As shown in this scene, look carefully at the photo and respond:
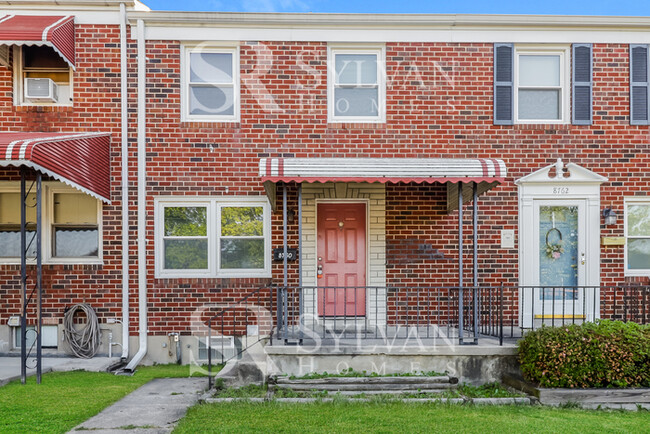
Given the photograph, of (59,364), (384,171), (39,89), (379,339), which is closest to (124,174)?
(39,89)

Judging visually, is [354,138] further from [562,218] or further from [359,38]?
[562,218]

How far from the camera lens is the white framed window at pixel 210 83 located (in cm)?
868

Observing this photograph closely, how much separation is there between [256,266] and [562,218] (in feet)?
17.4

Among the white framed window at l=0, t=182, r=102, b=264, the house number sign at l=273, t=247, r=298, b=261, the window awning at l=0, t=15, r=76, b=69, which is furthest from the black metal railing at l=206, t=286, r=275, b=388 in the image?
the window awning at l=0, t=15, r=76, b=69

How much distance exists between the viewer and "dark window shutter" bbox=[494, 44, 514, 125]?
28.5ft

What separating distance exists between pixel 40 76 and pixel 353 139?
17.7ft

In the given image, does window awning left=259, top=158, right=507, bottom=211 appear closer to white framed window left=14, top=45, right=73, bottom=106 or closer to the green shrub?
the green shrub

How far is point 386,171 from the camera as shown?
6.96 m

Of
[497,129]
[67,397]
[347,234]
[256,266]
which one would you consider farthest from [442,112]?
[67,397]

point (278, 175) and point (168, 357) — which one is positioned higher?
point (278, 175)

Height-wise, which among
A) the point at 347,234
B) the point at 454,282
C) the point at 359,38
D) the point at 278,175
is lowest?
the point at 454,282

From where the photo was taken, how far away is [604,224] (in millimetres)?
8641

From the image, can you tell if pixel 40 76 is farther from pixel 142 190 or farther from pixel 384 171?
pixel 384 171

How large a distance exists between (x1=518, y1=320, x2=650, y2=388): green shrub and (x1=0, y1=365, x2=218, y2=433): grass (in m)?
5.05
